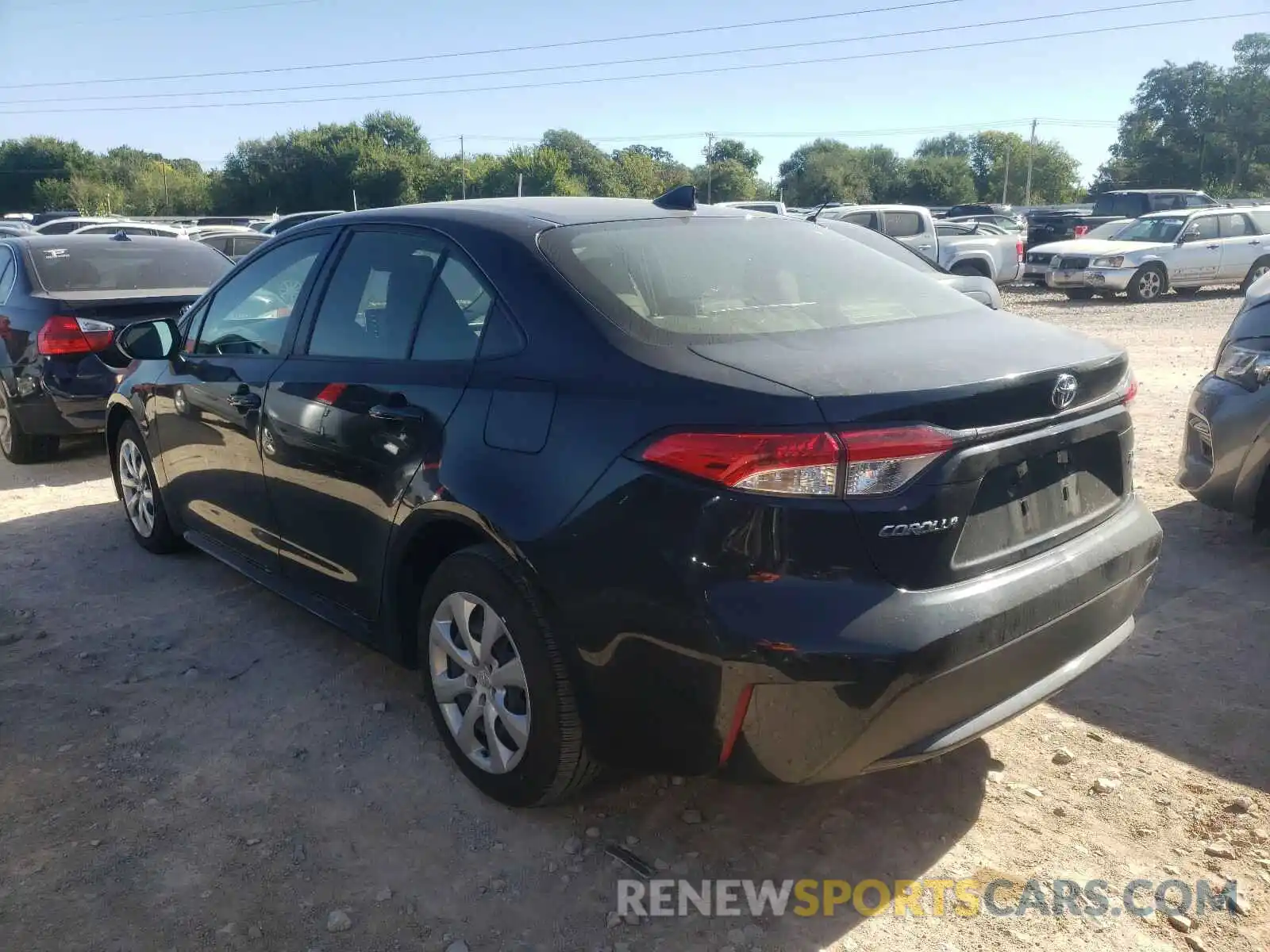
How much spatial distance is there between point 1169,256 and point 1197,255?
663mm

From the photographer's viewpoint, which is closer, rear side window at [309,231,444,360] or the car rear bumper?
rear side window at [309,231,444,360]

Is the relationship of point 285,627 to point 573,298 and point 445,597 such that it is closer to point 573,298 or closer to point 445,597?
point 445,597

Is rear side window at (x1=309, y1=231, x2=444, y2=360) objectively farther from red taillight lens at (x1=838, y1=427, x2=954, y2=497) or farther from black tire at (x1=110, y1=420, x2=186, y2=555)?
black tire at (x1=110, y1=420, x2=186, y2=555)

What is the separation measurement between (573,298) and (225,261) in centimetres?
594

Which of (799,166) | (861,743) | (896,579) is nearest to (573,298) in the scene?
(896,579)

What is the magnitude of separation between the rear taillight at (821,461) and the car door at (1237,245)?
1859 cm

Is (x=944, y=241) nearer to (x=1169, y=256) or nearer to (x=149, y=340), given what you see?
(x=1169, y=256)

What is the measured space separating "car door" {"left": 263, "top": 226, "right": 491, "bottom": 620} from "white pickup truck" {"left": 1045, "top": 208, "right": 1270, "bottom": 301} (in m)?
16.3

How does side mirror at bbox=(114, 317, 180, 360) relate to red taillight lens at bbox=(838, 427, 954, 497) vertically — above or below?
above

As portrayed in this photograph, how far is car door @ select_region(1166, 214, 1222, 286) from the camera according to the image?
1734 cm

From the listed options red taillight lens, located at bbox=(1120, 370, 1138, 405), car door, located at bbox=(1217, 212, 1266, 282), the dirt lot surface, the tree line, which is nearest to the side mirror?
the dirt lot surface

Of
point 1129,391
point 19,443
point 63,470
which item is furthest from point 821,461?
point 19,443

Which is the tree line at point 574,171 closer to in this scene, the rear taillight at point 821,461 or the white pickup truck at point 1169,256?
the white pickup truck at point 1169,256

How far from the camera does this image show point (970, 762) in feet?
10.2
